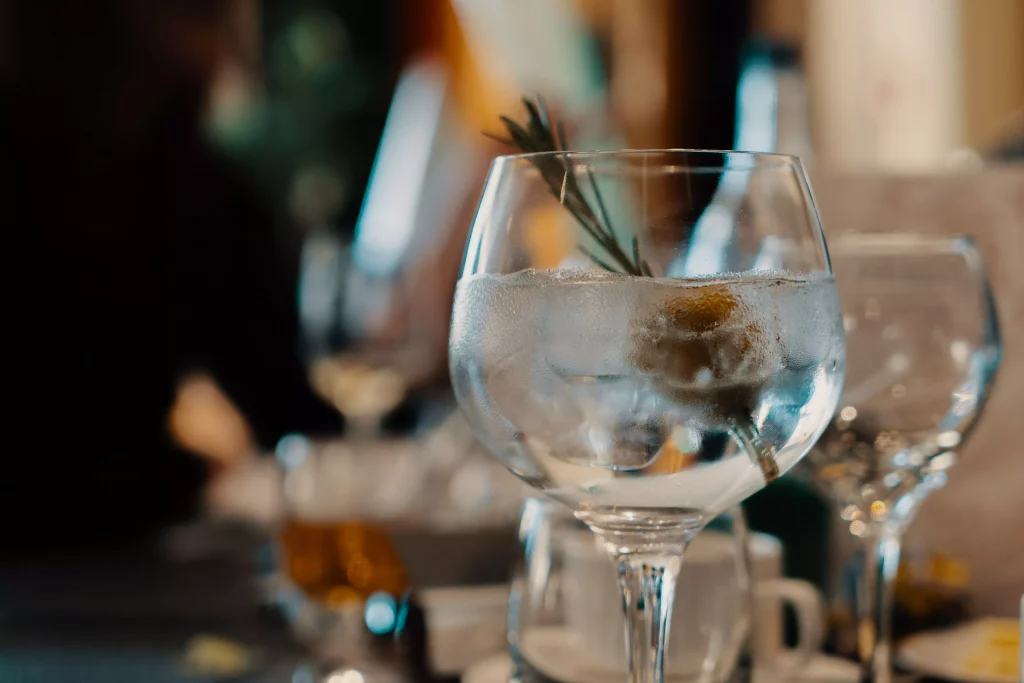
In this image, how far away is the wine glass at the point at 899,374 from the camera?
0.47 meters

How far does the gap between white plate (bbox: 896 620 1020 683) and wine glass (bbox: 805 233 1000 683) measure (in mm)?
48

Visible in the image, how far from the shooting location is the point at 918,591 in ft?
2.03

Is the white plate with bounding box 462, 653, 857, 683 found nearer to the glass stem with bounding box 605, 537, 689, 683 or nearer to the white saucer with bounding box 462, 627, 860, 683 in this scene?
the white saucer with bounding box 462, 627, 860, 683

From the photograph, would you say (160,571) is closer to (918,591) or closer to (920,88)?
(918,591)

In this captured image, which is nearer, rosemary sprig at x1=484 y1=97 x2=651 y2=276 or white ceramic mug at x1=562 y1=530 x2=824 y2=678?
rosemary sprig at x1=484 y1=97 x2=651 y2=276

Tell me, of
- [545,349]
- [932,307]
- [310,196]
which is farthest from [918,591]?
[310,196]

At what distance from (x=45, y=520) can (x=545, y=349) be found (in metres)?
1.45

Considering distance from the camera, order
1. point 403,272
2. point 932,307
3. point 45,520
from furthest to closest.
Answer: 1. point 45,520
2. point 403,272
3. point 932,307

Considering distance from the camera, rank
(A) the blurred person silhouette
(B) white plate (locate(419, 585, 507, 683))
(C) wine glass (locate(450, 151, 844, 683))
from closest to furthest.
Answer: (C) wine glass (locate(450, 151, 844, 683))
(B) white plate (locate(419, 585, 507, 683))
(A) the blurred person silhouette

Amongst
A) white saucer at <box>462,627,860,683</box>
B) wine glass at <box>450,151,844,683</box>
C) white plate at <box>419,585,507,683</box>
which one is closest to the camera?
wine glass at <box>450,151,844,683</box>

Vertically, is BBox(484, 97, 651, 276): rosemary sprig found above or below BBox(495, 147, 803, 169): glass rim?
below

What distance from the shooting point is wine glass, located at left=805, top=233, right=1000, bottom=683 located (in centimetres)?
47

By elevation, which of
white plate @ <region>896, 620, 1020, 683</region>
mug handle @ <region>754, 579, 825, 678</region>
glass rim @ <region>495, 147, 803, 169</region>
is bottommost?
white plate @ <region>896, 620, 1020, 683</region>

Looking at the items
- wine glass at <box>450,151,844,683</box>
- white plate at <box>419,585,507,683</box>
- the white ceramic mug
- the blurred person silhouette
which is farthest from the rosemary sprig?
the blurred person silhouette
